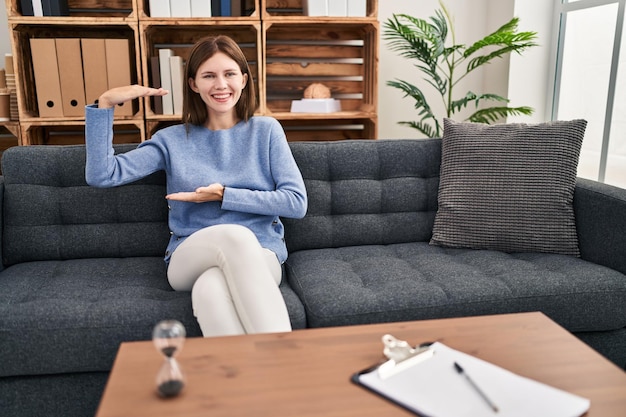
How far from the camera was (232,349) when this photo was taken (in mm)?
1089

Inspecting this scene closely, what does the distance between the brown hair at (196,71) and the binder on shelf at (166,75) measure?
3.77 feet

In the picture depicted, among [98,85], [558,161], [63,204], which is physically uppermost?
[98,85]

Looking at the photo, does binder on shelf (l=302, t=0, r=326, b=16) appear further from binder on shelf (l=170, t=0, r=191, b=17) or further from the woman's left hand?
the woman's left hand

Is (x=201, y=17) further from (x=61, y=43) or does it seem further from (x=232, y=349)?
A: (x=232, y=349)

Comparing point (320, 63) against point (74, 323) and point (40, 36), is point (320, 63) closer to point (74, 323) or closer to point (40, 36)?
point (40, 36)

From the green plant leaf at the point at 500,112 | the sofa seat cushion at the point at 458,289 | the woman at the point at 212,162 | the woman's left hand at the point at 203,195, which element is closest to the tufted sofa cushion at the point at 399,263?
the sofa seat cushion at the point at 458,289

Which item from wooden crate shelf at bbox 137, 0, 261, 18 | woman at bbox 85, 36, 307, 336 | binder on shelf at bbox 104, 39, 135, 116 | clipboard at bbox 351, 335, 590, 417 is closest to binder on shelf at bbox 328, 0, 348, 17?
wooden crate shelf at bbox 137, 0, 261, 18

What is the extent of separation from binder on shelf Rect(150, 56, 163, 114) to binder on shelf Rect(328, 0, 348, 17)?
0.92 meters

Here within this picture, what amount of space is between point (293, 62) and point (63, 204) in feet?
5.78

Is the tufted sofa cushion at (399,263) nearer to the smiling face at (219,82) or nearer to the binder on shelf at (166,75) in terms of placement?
the smiling face at (219,82)

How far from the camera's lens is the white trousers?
1334mm

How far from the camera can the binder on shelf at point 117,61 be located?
290 centimetres

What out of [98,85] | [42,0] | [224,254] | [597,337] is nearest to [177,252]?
[224,254]

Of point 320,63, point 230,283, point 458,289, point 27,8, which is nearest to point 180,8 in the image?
point 27,8
